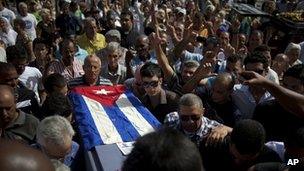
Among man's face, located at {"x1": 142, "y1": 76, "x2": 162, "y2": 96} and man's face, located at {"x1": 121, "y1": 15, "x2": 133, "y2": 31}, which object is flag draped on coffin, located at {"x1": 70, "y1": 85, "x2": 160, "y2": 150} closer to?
man's face, located at {"x1": 142, "y1": 76, "x2": 162, "y2": 96}

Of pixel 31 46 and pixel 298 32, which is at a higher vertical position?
pixel 31 46

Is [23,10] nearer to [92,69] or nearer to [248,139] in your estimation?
[92,69]

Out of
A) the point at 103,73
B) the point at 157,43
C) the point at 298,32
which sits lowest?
the point at 298,32

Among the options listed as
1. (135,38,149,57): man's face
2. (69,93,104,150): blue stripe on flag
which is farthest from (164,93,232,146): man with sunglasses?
(135,38,149,57): man's face

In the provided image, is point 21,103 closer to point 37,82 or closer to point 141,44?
point 37,82

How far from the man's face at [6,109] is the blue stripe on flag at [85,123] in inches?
22.7

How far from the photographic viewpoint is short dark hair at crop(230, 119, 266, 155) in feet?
9.26

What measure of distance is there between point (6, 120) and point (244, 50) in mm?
4486

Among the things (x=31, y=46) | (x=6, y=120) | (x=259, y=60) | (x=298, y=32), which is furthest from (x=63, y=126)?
(x=298, y=32)

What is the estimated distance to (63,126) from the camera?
3.09 m

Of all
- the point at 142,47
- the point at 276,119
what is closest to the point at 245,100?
the point at 276,119

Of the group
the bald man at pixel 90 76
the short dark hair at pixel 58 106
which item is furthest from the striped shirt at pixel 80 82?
the short dark hair at pixel 58 106

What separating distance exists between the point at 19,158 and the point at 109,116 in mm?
2707

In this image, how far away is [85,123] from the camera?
152 inches
